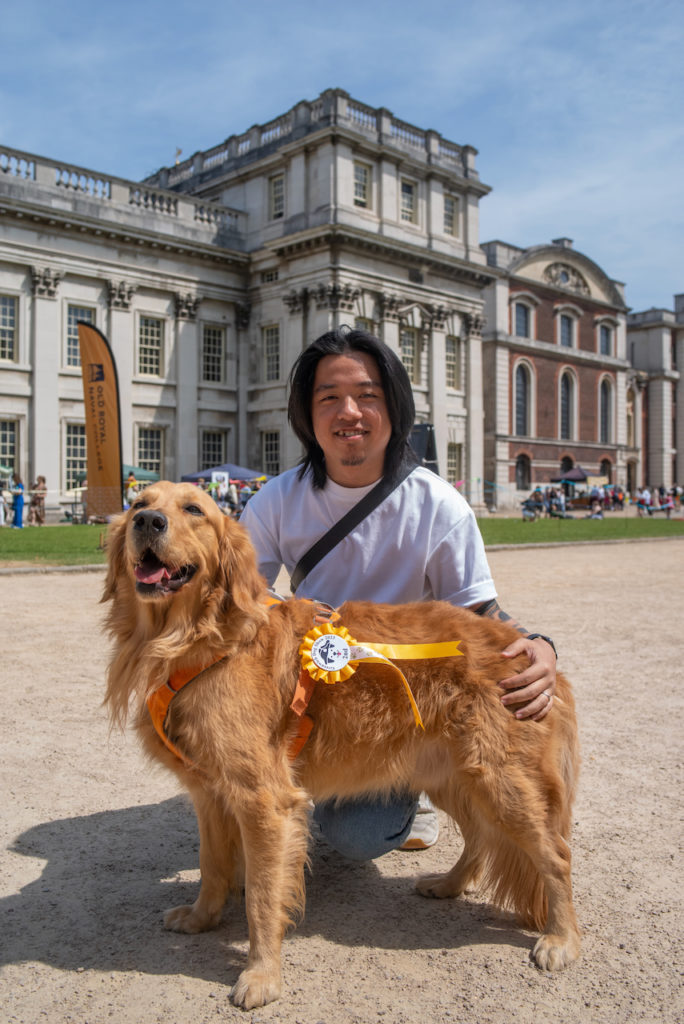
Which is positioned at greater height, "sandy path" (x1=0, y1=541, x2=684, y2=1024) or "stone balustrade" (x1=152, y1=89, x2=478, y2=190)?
"stone balustrade" (x1=152, y1=89, x2=478, y2=190)

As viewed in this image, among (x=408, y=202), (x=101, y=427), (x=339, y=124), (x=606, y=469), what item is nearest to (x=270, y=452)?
(x=408, y=202)

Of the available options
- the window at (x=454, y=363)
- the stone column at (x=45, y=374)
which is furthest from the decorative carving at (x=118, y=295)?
the window at (x=454, y=363)

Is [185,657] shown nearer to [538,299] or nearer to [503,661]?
[503,661]

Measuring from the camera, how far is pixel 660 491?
201 feet

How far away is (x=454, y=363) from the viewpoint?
45.2m

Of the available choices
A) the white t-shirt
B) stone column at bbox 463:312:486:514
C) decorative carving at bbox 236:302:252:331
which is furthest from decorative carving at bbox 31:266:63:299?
the white t-shirt

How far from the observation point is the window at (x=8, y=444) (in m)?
33.7

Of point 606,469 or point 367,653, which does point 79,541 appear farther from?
point 606,469

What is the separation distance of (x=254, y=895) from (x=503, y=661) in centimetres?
119

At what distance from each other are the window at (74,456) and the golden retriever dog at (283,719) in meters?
33.9

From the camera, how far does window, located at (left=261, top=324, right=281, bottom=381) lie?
41125mm

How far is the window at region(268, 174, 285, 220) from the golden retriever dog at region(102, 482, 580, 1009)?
135ft

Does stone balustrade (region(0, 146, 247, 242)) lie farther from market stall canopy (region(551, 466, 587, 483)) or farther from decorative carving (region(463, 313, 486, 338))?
market stall canopy (region(551, 466, 587, 483))

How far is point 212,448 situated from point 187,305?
731 cm
